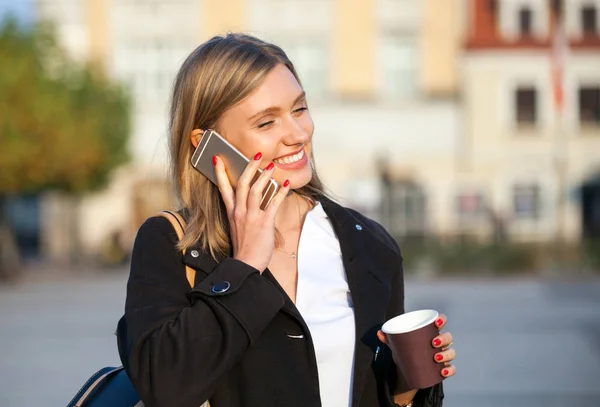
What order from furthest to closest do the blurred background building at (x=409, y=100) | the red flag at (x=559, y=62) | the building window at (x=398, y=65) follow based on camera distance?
the building window at (x=398, y=65), the blurred background building at (x=409, y=100), the red flag at (x=559, y=62)

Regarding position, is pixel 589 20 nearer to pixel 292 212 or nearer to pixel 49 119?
pixel 49 119

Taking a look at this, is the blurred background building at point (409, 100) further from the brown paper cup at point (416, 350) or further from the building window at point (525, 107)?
the brown paper cup at point (416, 350)

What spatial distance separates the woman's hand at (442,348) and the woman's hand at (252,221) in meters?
0.35

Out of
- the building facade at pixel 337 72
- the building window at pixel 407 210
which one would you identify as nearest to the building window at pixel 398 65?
the building facade at pixel 337 72

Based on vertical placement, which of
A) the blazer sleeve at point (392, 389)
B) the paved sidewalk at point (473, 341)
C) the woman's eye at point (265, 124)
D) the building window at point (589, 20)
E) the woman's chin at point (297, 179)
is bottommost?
the paved sidewalk at point (473, 341)

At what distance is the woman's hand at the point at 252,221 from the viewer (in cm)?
245

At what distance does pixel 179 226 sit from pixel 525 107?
34616 millimetres

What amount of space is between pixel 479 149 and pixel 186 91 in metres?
34.3

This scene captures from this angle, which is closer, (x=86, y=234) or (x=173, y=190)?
(x=173, y=190)

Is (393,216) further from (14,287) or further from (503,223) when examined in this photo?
(14,287)

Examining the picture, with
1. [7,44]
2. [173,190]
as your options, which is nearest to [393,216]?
[7,44]

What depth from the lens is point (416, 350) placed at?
8.10 ft

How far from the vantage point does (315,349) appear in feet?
8.26

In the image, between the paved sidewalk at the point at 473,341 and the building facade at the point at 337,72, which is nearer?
the paved sidewalk at the point at 473,341
